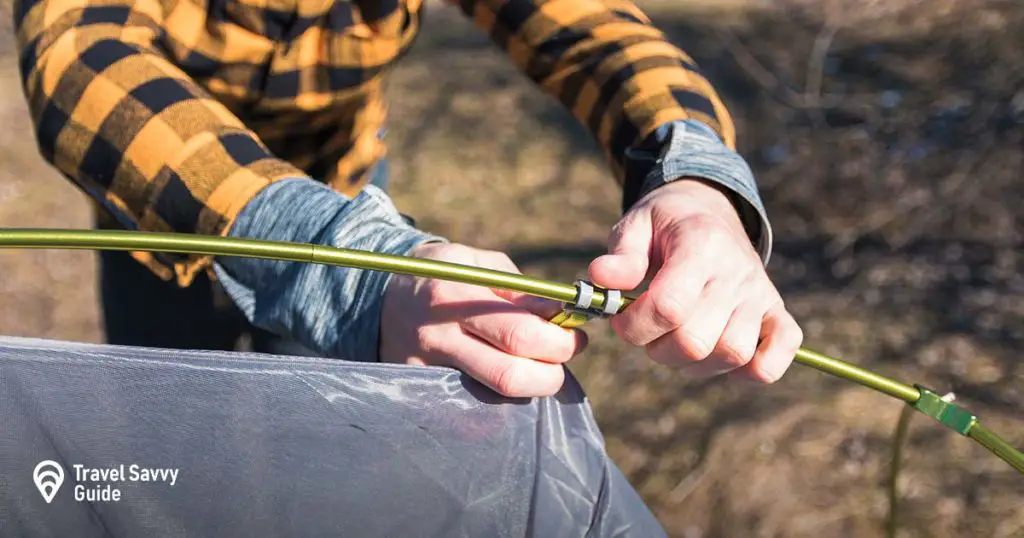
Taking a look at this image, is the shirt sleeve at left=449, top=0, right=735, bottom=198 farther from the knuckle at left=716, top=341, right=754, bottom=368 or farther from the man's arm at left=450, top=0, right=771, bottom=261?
the knuckle at left=716, top=341, right=754, bottom=368

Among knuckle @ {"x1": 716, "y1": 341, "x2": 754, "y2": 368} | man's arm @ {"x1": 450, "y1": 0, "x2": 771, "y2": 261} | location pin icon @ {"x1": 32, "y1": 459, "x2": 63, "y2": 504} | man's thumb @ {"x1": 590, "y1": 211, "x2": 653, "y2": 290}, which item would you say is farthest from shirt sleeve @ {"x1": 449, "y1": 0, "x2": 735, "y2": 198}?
location pin icon @ {"x1": 32, "y1": 459, "x2": 63, "y2": 504}

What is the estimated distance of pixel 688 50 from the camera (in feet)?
11.9

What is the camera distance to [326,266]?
753 millimetres

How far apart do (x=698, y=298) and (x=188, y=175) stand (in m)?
0.42

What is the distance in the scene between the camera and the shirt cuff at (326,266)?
0.73 metres

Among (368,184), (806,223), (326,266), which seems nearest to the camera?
(326,266)

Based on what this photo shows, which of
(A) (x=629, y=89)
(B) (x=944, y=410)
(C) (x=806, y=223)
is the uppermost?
(A) (x=629, y=89)

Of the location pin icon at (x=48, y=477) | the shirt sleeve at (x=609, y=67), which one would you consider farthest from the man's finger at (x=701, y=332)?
the location pin icon at (x=48, y=477)

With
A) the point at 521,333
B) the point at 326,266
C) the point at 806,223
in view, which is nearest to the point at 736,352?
the point at 521,333

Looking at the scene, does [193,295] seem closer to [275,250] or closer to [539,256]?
[275,250]

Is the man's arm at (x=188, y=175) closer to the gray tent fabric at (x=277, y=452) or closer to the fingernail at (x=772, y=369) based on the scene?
the gray tent fabric at (x=277, y=452)

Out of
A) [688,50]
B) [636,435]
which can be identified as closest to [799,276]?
[636,435]

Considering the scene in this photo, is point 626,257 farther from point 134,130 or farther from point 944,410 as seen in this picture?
point 134,130

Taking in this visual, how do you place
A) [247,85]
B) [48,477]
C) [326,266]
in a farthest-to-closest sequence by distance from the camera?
1. [247,85]
2. [326,266]
3. [48,477]
